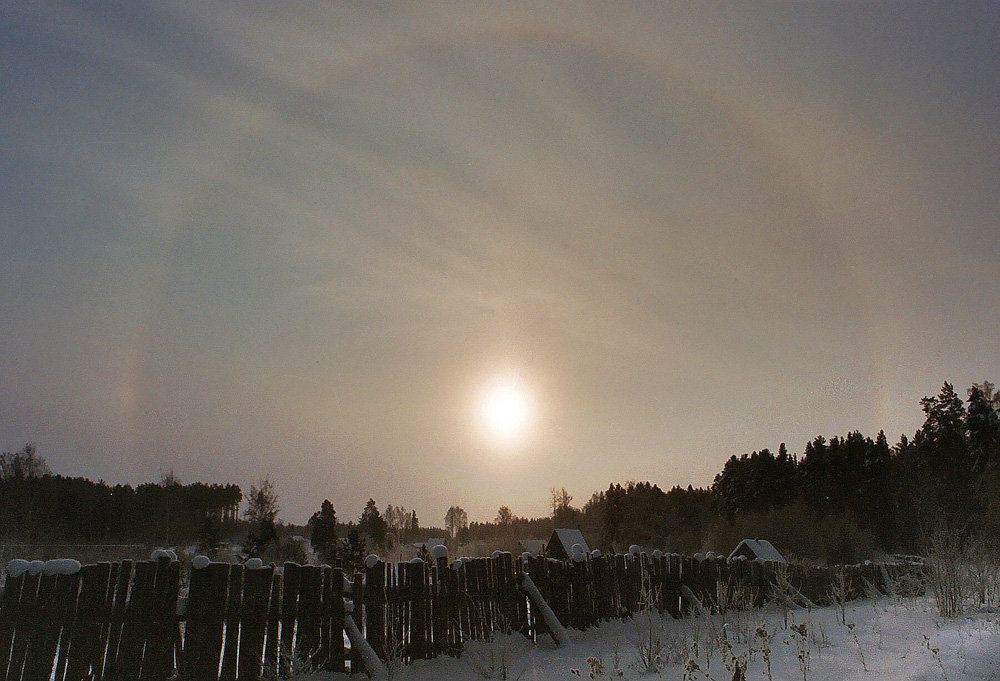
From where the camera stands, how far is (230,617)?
7246 mm

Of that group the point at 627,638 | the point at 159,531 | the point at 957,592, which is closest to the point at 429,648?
the point at 627,638

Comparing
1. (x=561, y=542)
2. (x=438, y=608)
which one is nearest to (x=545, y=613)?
(x=438, y=608)

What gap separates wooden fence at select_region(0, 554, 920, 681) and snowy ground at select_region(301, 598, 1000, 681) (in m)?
0.41

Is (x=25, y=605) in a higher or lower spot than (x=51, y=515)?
lower

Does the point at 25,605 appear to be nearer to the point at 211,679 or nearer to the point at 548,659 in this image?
the point at 211,679

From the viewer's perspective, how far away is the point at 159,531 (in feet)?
212

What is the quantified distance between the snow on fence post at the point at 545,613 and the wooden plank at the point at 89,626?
5967mm

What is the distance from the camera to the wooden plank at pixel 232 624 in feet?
23.4

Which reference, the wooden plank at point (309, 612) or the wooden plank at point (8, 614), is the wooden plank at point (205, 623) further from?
the wooden plank at point (8, 614)

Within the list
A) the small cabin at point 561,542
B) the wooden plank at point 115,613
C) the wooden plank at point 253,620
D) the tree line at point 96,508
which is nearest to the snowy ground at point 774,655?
the wooden plank at point 253,620

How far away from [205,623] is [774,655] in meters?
6.49

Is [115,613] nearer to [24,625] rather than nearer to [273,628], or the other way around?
[24,625]

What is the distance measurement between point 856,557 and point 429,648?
162 ft

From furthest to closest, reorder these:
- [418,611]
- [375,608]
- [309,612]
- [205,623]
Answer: [418,611], [375,608], [309,612], [205,623]
